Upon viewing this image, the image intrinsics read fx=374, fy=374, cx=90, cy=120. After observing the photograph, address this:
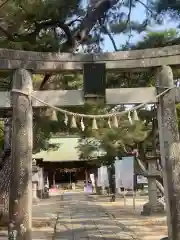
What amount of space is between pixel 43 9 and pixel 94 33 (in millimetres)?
2084

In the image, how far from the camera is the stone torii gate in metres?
6.33

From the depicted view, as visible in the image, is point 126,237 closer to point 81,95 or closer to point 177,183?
point 177,183

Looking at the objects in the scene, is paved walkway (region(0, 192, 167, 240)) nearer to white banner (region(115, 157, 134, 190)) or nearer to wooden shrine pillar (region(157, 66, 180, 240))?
white banner (region(115, 157, 134, 190))

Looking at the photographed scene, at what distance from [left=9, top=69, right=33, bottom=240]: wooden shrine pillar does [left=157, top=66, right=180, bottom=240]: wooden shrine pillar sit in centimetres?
234

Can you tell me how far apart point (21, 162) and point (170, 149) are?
2.59 metres

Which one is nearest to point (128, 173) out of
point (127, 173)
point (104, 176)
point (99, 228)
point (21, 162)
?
point (127, 173)

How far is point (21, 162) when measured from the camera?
6.40m

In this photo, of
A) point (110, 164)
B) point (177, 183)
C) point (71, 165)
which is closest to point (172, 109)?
point (177, 183)

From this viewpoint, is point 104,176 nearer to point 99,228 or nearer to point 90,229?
point 99,228

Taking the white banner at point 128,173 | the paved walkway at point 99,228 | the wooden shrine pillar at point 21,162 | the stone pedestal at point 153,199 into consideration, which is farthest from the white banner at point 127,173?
the wooden shrine pillar at point 21,162

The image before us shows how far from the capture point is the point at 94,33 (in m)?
9.50

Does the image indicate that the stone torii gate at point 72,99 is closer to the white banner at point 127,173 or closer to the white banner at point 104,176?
the white banner at point 127,173

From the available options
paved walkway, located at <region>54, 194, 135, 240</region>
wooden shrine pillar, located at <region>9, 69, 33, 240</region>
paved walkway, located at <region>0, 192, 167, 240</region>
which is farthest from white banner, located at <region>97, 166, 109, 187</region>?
wooden shrine pillar, located at <region>9, 69, 33, 240</region>

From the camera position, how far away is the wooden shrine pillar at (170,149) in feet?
20.9
